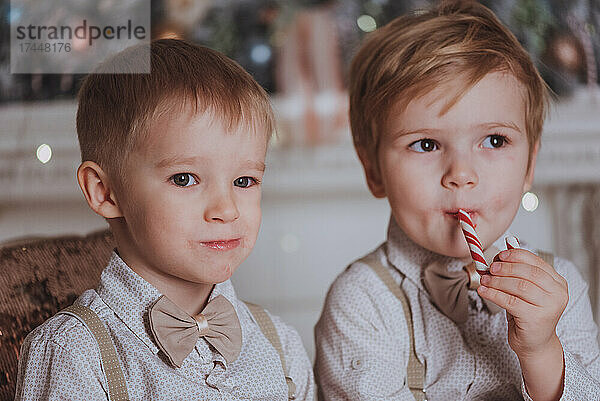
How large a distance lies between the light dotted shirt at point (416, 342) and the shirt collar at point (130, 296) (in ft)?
A: 0.98

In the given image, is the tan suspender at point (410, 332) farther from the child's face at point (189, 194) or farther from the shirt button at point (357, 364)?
the child's face at point (189, 194)

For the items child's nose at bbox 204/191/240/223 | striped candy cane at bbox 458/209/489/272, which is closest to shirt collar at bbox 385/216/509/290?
striped candy cane at bbox 458/209/489/272

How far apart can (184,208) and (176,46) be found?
19 centimetres

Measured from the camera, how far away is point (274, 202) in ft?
6.09

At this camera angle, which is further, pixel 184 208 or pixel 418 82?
pixel 418 82

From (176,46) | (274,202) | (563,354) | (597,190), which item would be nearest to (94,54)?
(176,46)

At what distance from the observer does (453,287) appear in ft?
3.44

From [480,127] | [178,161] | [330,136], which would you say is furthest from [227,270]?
[330,136]

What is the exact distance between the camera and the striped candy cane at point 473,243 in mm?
935

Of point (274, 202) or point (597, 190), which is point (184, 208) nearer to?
point (274, 202)

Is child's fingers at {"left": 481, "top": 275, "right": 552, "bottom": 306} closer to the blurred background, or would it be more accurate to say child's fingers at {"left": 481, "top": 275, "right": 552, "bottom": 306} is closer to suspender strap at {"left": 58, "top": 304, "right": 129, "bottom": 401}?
suspender strap at {"left": 58, "top": 304, "right": 129, "bottom": 401}

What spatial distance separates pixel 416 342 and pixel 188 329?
0.36 meters

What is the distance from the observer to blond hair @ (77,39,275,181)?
2.73 feet

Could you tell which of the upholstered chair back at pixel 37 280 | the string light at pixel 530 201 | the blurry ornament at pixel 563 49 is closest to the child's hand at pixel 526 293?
the upholstered chair back at pixel 37 280
